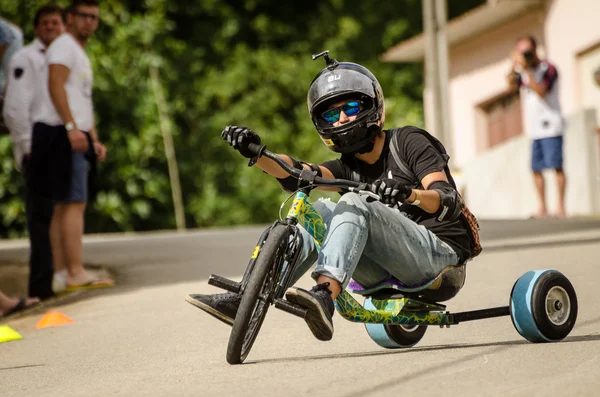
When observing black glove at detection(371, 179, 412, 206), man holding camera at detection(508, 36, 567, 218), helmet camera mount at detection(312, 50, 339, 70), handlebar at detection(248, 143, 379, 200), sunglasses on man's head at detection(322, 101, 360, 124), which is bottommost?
black glove at detection(371, 179, 412, 206)

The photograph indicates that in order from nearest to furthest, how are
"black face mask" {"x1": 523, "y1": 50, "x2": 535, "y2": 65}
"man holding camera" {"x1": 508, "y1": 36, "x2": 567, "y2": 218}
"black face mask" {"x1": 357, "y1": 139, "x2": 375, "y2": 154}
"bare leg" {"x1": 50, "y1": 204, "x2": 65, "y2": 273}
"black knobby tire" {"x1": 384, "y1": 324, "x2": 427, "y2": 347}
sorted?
"black face mask" {"x1": 357, "y1": 139, "x2": 375, "y2": 154}, "black knobby tire" {"x1": 384, "y1": 324, "x2": 427, "y2": 347}, "bare leg" {"x1": 50, "y1": 204, "x2": 65, "y2": 273}, "black face mask" {"x1": 523, "y1": 50, "x2": 535, "y2": 65}, "man holding camera" {"x1": 508, "y1": 36, "x2": 567, "y2": 218}

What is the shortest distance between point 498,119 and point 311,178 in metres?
17.8

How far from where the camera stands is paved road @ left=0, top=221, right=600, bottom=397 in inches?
169

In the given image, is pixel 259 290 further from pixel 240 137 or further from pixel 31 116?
pixel 31 116

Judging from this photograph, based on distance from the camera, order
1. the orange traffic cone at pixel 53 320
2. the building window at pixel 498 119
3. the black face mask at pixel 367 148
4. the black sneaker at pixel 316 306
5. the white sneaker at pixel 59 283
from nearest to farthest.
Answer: the black sneaker at pixel 316 306 → the black face mask at pixel 367 148 → the orange traffic cone at pixel 53 320 → the white sneaker at pixel 59 283 → the building window at pixel 498 119

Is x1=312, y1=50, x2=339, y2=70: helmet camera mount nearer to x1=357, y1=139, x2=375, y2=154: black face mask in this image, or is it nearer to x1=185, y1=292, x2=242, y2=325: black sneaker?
x1=357, y1=139, x2=375, y2=154: black face mask

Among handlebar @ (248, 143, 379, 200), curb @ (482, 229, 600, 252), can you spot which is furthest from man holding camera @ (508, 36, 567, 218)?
handlebar @ (248, 143, 379, 200)

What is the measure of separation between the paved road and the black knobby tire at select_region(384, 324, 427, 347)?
76mm

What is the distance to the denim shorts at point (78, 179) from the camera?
857cm

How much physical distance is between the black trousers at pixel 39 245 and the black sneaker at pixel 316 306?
402cm

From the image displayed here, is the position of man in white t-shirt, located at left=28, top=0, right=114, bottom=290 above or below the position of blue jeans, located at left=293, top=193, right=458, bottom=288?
above

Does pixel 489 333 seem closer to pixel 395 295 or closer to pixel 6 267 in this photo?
pixel 395 295

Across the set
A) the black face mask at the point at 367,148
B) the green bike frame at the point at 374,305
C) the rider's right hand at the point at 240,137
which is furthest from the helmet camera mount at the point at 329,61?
the green bike frame at the point at 374,305

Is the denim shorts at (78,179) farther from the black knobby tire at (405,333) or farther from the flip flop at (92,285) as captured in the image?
the black knobby tire at (405,333)
